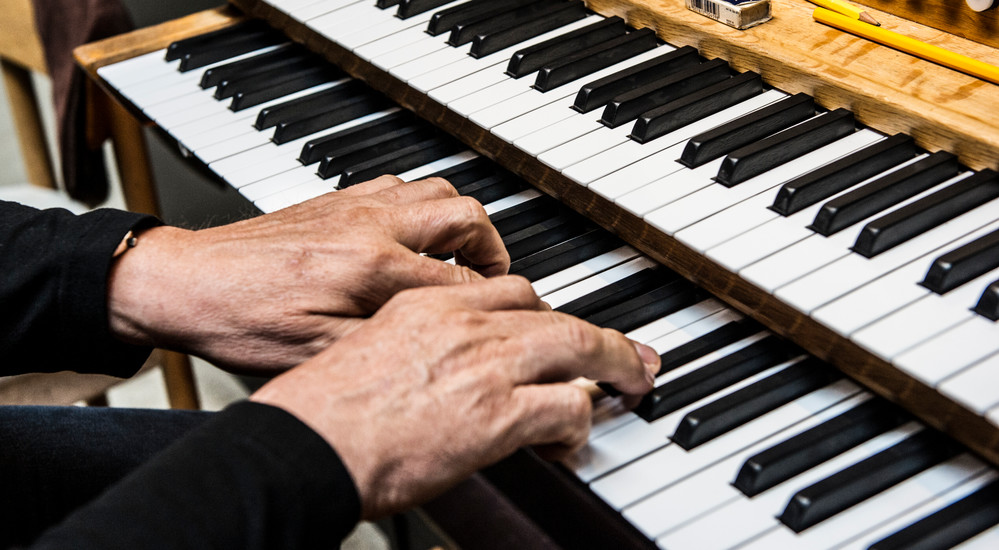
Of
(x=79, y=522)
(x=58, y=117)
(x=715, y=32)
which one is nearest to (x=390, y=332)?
(x=79, y=522)

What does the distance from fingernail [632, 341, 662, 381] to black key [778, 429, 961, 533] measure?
0.66 feet

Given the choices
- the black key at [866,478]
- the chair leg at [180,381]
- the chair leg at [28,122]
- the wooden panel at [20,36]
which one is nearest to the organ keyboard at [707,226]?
the black key at [866,478]

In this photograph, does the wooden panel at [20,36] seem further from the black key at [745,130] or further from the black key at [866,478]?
the black key at [866,478]

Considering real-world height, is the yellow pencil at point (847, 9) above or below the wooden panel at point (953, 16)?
below

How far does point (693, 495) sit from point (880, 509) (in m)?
0.16

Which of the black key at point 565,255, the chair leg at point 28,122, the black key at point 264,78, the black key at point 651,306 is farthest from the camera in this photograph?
the chair leg at point 28,122

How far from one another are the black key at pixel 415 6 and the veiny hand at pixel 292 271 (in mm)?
545

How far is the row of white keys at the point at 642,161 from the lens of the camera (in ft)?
3.89

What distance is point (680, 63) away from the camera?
139cm

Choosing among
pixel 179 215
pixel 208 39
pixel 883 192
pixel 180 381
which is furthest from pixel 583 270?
pixel 179 215

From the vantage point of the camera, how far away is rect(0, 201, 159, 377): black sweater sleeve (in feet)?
3.82

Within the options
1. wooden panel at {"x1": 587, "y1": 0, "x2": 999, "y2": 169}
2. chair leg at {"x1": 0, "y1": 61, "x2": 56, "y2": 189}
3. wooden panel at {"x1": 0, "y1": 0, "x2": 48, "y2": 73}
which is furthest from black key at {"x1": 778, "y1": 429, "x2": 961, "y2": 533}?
chair leg at {"x1": 0, "y1": 61, "x2": 56, "y2": 189}

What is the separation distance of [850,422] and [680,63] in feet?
1.97

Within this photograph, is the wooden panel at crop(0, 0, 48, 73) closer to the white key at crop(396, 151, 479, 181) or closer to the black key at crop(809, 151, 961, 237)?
the white key at crop(396, 151, 479, 181)
